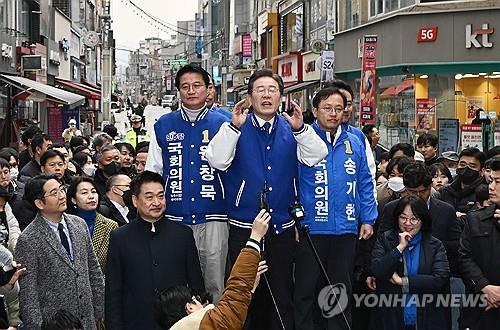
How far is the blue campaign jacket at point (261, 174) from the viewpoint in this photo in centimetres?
634

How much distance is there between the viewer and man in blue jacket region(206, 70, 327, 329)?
20.5 feet

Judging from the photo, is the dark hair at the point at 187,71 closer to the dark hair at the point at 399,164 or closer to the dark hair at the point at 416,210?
the dark hair at the point at 416,210

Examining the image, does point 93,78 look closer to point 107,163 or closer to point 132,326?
point 107,163

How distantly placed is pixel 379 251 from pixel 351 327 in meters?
0.74

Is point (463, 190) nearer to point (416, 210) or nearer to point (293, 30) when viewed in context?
point (416, 210)

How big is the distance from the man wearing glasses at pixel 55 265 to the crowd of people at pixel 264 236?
0.01 m

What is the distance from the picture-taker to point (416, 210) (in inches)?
267

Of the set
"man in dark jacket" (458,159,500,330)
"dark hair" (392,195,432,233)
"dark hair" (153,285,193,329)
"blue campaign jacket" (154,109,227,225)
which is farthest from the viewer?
"dark hair" (392,195,432,233)

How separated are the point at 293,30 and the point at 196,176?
130 feet

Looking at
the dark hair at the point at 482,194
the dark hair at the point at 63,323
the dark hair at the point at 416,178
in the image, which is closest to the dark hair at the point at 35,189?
the dark hair at the point at 63,323

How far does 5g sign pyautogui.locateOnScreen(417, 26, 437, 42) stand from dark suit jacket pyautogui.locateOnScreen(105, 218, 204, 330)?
1981 cm

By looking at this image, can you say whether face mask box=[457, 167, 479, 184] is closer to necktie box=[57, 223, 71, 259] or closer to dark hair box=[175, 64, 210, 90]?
dark hair box=[175, 64, 210, 90]

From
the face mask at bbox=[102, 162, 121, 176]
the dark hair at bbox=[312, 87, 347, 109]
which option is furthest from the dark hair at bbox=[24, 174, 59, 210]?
the face mask at bbox=[102, 162, 121, 176]

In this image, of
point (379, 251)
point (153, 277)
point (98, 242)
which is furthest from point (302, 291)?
point (98, 242)
